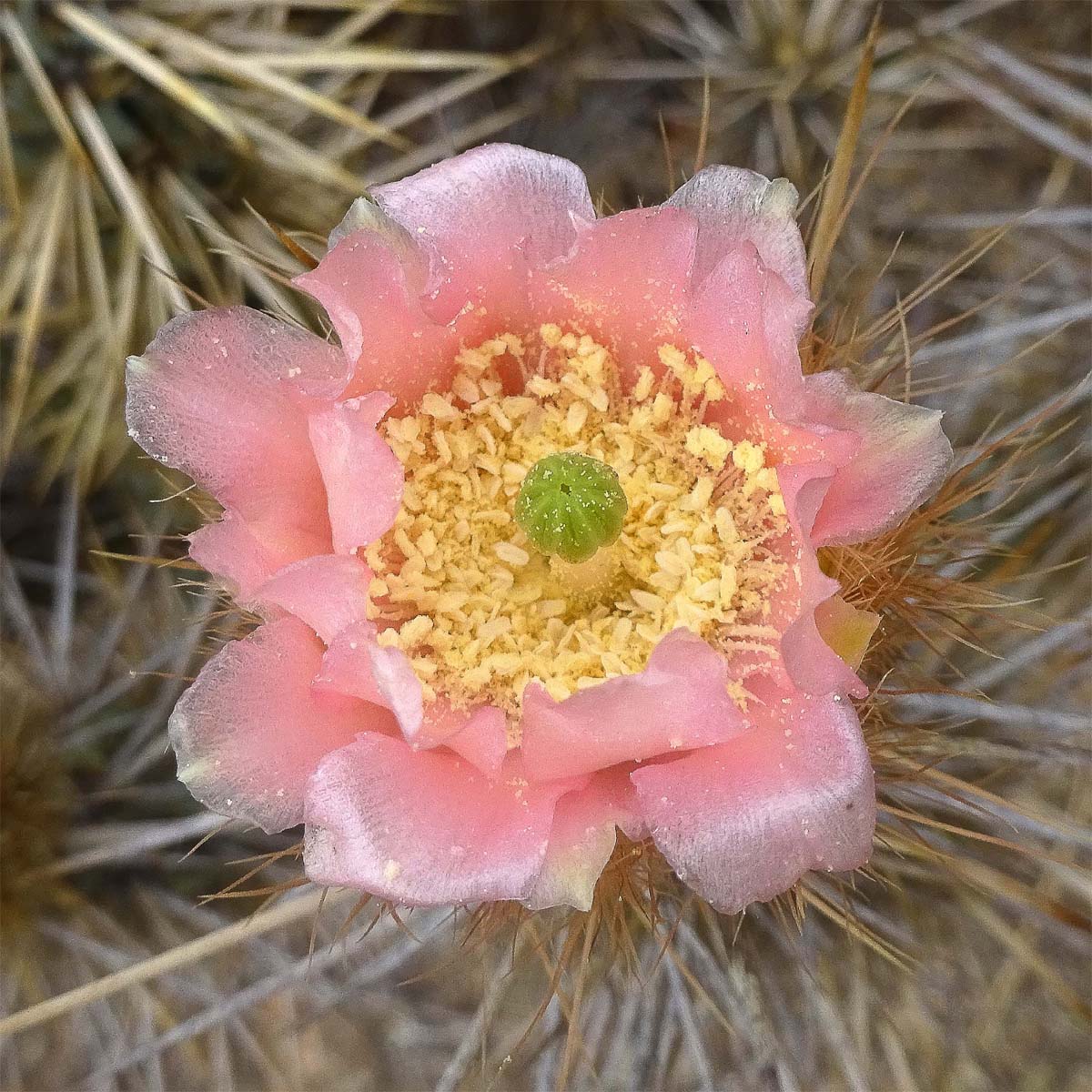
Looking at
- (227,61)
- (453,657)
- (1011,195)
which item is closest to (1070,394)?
(453,657)

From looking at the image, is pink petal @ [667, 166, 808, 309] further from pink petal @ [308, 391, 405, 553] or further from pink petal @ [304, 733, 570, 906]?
pink petal @ [304, 733, 570, 906]

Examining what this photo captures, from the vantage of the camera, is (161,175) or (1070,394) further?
(161,175)

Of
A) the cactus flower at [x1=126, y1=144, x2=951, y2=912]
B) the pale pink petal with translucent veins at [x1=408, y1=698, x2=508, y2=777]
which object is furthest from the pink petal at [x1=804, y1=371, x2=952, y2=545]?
the pale pink petal with translucent veins at [x1=408, y1=698, x2=508, y2=777]

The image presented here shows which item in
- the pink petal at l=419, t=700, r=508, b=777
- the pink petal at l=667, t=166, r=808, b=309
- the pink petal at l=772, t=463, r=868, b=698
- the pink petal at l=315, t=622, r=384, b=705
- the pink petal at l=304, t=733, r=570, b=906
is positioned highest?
the pink petal at l=667, t=166, r=808, b=309

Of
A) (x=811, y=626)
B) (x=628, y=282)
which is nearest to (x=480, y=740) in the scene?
(x=811, y=626)

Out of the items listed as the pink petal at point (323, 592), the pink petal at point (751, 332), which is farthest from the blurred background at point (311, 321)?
the pink petal at point (323, 592)

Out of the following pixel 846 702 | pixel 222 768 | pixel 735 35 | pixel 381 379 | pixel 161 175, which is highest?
pixel 735 35

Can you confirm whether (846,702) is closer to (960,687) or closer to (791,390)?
(791,390)
